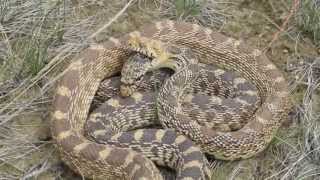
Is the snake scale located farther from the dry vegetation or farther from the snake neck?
the snake neck

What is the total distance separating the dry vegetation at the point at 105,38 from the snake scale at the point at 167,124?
19cm

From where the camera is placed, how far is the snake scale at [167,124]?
5668mm

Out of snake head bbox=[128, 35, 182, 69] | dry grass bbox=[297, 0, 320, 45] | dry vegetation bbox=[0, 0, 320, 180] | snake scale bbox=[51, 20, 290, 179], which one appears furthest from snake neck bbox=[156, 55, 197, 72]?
dry grass bbox=[297, 0, 320, 45]

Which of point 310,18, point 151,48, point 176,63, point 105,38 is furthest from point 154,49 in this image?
point 310,18

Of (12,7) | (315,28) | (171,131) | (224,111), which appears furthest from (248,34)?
(12,7)

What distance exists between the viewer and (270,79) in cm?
674

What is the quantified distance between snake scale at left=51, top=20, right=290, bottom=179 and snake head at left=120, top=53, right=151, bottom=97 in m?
0.14

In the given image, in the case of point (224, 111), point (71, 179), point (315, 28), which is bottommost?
point (71, 179)

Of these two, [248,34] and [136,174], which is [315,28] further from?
[136,174]

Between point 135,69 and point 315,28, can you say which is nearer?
point 135,69

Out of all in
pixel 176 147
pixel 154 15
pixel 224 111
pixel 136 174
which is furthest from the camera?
pixel 154 15

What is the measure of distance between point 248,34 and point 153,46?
1.56 meters

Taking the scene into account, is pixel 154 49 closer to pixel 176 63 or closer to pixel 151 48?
pixel 151 48

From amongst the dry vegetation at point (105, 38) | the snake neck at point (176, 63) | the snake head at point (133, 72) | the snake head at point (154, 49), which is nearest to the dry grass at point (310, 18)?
the dry vegetation at point (105, 38)
